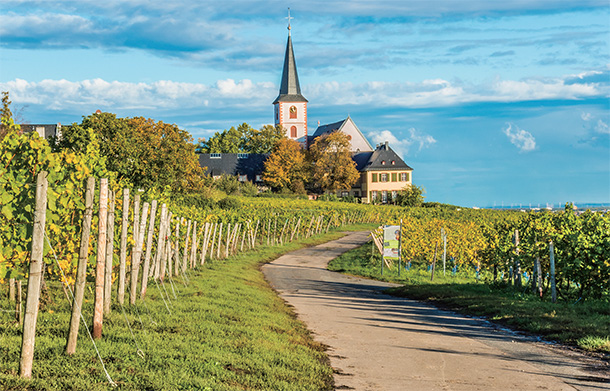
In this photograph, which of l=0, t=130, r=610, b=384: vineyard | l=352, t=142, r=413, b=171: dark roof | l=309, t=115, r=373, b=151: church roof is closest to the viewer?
l=0, t=130, r=610, b=384: vineyard

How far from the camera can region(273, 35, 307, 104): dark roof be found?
5167 inches

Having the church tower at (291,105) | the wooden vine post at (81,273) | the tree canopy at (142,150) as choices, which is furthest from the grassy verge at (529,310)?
the church tower at (291,105)

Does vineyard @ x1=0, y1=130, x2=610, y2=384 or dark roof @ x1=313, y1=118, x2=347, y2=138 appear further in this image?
dark roof @ x1=313, y1=118, x2=347, y2=138

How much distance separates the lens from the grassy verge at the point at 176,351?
777 centimetres

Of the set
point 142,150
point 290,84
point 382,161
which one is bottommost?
point 142,150

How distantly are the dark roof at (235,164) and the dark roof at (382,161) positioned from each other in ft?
56.2

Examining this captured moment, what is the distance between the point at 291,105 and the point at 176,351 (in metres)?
124

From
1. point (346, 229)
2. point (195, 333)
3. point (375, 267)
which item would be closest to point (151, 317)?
point (195, 333)

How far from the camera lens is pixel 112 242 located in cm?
1082

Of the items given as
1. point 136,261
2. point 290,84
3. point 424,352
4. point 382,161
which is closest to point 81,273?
point 136,261

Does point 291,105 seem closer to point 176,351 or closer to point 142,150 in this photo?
point 142,150

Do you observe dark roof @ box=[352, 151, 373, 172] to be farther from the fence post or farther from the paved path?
the fence post

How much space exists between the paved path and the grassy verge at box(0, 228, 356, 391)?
0.66m

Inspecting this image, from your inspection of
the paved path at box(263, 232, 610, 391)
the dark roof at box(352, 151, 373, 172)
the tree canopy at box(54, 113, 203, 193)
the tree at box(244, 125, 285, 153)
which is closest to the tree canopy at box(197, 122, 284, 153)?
the tree at box(244, 125, 285, 153)
